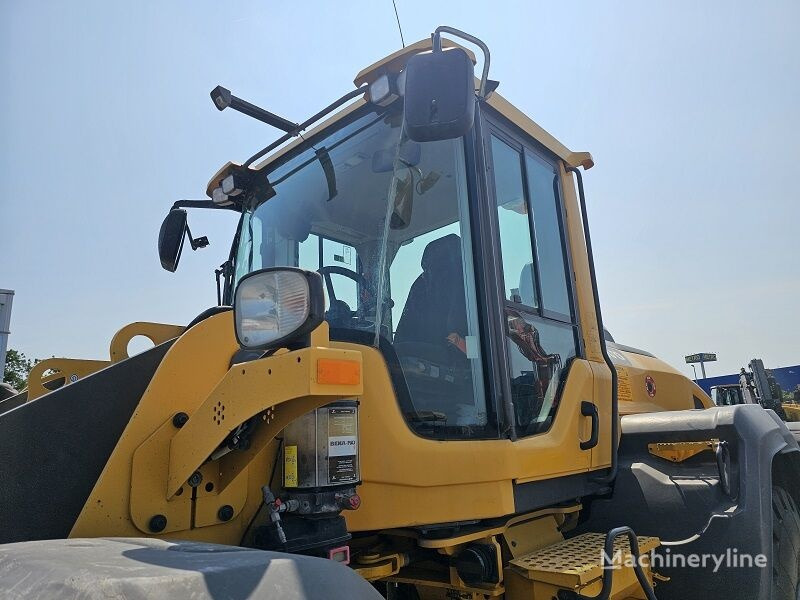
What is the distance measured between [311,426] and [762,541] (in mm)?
1997

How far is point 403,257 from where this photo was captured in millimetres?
2297

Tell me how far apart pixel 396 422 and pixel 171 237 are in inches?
78.5

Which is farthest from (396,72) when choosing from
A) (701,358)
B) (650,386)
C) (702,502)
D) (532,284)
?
(701,358)

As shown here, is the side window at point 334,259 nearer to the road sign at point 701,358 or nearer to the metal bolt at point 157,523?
the metal bolt at point 157,523

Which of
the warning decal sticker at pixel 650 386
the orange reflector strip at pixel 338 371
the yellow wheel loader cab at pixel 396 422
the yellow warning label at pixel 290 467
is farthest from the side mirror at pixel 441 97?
the warning decal sticker at pixel 650 386

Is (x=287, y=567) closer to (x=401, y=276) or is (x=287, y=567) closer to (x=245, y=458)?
(x=245, y=458)

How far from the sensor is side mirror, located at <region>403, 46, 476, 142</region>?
1.81 m

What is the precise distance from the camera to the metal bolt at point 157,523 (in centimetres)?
160

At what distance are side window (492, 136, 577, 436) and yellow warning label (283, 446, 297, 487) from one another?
0.90 m

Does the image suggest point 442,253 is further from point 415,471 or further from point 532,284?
point 415,471

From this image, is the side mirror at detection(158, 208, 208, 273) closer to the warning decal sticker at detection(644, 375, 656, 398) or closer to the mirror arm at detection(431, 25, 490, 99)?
the mirror arm at detection(431, 25, 490, 99)

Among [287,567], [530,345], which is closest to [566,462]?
[530,345]

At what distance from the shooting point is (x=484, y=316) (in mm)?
2182

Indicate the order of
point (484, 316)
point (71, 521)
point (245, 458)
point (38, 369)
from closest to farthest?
1. point (71, 521)
2. point (245, 458)
3. point (484, 316)
4. point (38, 369)
